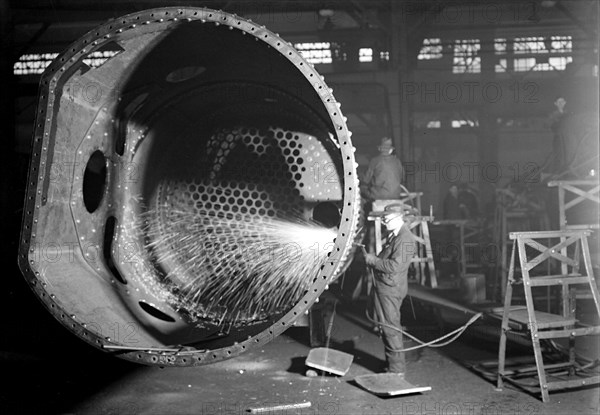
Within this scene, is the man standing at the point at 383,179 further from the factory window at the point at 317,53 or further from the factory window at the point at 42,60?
the factory window at the point at 317,53

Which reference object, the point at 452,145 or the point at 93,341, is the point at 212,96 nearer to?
the point at 93,341

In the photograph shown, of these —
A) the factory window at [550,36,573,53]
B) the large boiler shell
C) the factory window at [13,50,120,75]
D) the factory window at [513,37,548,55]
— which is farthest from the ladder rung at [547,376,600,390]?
the factory window at [513,37,548,55]

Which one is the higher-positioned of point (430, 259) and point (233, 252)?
point (233, 252)

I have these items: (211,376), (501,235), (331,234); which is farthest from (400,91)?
(331,234)

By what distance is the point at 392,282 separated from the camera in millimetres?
4176

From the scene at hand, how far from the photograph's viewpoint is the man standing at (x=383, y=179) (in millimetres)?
5836

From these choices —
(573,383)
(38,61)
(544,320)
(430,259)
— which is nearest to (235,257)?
(544,320)

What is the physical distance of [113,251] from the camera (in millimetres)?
2549

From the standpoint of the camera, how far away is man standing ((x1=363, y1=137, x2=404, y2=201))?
19.1 feet

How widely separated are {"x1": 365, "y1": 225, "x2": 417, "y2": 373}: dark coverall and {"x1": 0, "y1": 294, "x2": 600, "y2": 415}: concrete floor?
0.72 feet

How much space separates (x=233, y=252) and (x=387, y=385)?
1546 mm

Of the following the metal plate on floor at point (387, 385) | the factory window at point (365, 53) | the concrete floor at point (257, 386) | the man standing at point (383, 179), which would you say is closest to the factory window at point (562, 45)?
the factory window at point (365, 53)

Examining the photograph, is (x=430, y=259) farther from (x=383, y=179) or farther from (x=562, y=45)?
(x=562, y=45)

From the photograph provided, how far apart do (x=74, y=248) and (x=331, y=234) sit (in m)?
1.16
